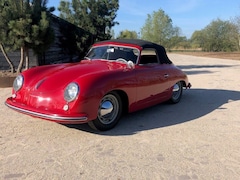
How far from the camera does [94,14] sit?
15.8 m

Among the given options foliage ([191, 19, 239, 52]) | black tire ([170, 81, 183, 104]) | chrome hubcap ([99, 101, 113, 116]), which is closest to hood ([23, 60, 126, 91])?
chrome hubcap ([99, 101, 113, 116])

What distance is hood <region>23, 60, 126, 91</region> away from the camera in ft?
12.7

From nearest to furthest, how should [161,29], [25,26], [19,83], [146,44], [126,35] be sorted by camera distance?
[19,83] < [146,44] < [25,26] < [126,35] < [161,29]

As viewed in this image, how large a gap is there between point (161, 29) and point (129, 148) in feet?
180

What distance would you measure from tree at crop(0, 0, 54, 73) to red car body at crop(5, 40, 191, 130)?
11.0ft

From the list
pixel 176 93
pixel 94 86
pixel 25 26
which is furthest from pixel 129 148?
pixel 25 26

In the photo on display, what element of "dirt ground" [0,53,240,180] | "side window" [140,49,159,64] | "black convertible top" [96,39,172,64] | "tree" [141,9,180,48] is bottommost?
"dirt ground" [0,53,240,180]

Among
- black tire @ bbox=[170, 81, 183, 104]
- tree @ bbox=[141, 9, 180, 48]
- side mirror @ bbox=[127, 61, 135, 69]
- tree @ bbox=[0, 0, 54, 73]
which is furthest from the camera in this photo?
tree @ bbox=[141, 9, 180, 48]

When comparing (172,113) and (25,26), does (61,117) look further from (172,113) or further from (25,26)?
(25,26)

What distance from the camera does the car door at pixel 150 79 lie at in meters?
4.67

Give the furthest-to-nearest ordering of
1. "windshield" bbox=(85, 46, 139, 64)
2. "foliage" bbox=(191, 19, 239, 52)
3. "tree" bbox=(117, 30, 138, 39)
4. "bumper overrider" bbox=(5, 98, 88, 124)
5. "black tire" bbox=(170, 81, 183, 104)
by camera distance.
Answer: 1. "foliage" bbox=(191, 19, 239, 52)
2. "tree" bbox=(117, 30, 138, 39)
3. "black tire" bbox=(170, 81, 183, 104)
4. "windshield" bbox=(85, 46, 139, 64)
5. "bumper overrider" bbox=(5, 98, 88, 124)

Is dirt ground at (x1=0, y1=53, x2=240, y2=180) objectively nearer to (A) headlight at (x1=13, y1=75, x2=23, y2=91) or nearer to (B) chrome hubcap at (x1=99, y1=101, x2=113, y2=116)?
(B) chrome hubcap at (x1=99, y1=101, x2=113, y2=116)

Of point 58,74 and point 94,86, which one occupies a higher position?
point 58,74

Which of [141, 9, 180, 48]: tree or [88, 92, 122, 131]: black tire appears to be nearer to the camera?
[88, 92, 122, 131]: black tire
